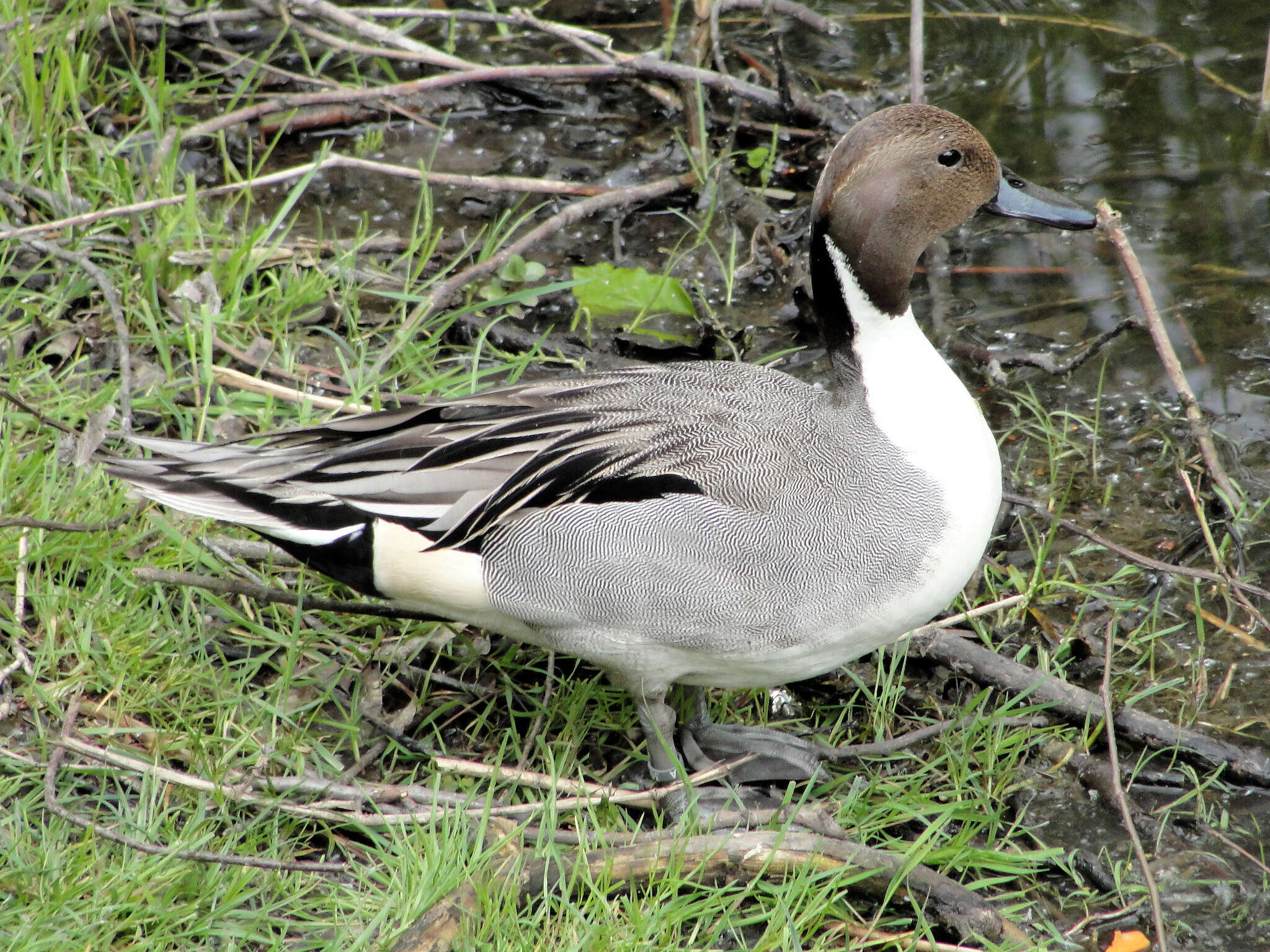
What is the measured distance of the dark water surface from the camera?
360cm

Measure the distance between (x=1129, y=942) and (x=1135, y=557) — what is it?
91cm

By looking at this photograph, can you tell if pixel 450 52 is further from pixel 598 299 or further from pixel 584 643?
pixel 584 643

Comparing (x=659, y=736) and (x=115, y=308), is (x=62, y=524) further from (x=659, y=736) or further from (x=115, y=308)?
(x=659, y=736)

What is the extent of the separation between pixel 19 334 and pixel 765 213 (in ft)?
7.42

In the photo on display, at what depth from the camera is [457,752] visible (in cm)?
293

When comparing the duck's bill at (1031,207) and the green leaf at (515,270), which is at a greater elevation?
the duck's bill at (1031,207)

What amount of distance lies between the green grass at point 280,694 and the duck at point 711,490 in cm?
30

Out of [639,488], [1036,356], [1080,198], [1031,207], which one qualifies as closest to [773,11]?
[1080,198]

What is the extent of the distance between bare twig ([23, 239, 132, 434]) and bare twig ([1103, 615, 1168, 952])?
2.34 metres

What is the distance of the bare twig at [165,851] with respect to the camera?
230cm

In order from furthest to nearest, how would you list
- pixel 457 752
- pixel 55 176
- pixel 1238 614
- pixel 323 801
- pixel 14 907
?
pixel 55 176, pixel 1238 614, pixel 457 752, pixel 323 801, pixel 14 907

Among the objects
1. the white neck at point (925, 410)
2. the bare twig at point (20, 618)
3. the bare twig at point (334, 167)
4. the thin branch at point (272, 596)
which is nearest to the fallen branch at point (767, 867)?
the white neck at point (925, 410)

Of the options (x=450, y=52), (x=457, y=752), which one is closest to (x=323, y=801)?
(x=457, y=752)

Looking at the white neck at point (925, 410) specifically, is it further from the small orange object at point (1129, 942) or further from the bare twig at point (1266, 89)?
the bare twig at point (1266, 89)
